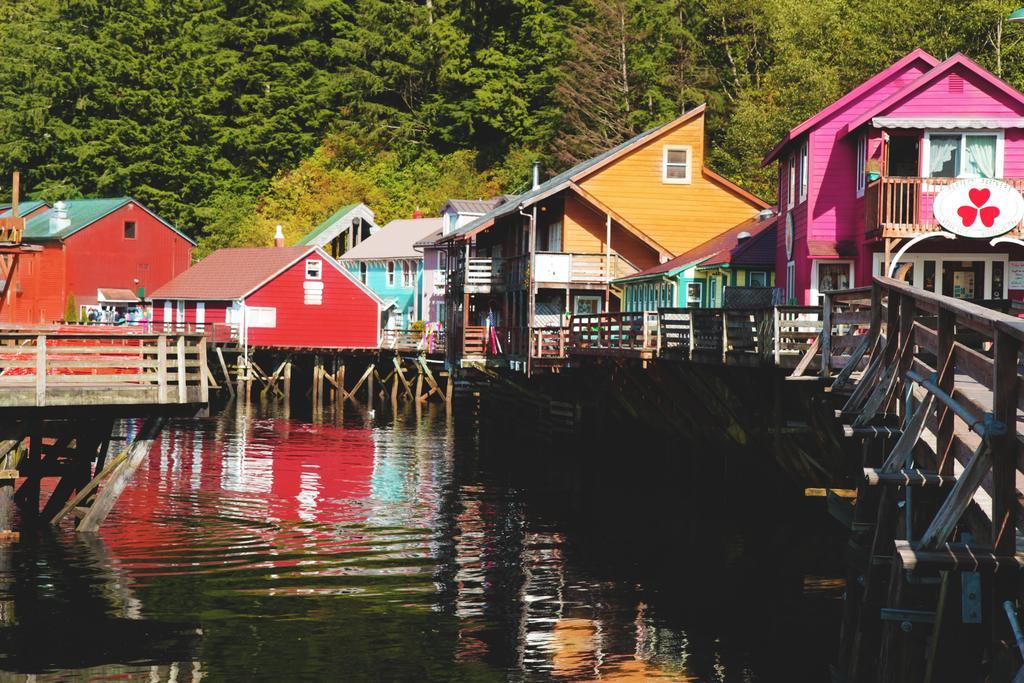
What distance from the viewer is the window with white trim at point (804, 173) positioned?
3256 centimetres

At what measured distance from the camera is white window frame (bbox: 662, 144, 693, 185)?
49.2 meters

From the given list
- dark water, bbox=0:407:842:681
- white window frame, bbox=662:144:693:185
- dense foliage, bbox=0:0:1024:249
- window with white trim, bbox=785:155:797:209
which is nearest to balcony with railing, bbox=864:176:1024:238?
window with white trim, bbox=785:155:797:209

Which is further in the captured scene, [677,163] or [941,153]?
[677,163]

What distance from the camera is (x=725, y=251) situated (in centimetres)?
4250

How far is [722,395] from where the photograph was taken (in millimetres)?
27516

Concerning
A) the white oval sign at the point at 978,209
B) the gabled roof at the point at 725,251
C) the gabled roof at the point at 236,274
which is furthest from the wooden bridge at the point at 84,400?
the gabled roof at the point at 236,274

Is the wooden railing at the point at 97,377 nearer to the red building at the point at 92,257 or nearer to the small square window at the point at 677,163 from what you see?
the small square window at the point at 677,163

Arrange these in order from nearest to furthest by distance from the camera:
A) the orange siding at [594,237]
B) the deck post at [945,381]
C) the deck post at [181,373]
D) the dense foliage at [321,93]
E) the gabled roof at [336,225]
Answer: the deck post at [945,381] < the deck post at [181,373] < the orange siding at [594,237] < the dense foliage at [321,93] < the gabled roof at [336,225]

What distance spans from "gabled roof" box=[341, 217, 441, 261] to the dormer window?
1823 inches

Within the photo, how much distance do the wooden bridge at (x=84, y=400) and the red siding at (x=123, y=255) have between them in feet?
189

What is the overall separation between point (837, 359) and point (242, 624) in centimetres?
843

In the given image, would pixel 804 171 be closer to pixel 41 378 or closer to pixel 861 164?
pixel 861 164

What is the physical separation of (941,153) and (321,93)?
220 feet

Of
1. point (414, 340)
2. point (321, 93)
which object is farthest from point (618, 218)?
point (321, 93)
